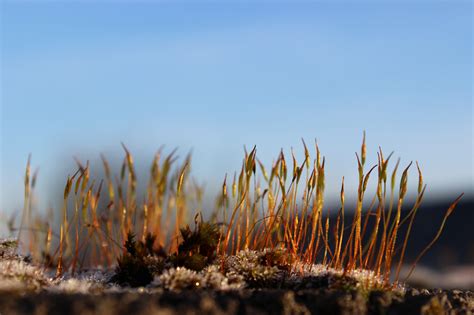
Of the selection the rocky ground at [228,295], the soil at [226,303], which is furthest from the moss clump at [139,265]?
the soil at [226,303]

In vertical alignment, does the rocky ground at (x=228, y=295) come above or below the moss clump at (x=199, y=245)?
below

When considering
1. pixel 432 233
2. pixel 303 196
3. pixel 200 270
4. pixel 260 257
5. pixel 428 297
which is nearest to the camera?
pixel 428 297

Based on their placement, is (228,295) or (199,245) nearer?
(228,295)

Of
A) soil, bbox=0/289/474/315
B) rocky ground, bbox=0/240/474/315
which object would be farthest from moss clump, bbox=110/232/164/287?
soil, bbox=0/289/474/315

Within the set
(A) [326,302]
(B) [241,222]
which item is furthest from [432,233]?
(A) [326,302]

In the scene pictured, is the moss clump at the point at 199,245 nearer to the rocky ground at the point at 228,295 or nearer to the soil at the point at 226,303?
the rocky ground at the point at 228,295

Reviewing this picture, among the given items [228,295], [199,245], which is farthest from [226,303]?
[199,245]

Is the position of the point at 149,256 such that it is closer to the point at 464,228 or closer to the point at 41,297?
the point at 41,297

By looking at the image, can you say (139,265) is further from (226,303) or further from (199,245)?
(226,303)
